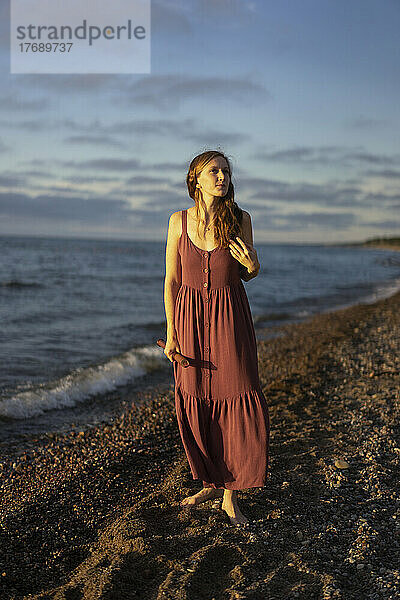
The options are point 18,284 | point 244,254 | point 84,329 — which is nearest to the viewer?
point 244,254

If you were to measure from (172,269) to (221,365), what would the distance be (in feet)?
2.54

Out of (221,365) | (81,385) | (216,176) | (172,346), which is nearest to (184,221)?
(216,176)

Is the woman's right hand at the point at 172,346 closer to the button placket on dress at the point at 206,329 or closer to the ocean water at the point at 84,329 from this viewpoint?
the button placket on dress at the point at 206,329

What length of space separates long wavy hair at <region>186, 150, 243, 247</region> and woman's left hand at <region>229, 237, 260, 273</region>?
59mm

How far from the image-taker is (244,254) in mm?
3617

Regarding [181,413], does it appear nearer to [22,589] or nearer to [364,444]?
[22,589]

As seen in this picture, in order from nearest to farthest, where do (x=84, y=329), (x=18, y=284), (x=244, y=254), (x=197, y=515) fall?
(x=244, y=254), (x=197, y=515), (x=84, y=329), (x=18, y=284)

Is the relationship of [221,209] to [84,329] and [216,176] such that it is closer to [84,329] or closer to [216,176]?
[216,176]

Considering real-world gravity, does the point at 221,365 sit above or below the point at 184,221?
below

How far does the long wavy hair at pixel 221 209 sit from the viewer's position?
371cm

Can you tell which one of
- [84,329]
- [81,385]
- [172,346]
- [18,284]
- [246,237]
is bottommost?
[81,385]

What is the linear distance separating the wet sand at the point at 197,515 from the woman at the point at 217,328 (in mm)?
455

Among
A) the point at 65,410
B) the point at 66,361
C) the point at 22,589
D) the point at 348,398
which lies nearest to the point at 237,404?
the point at 22,589

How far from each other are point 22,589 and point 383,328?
1062 cm
